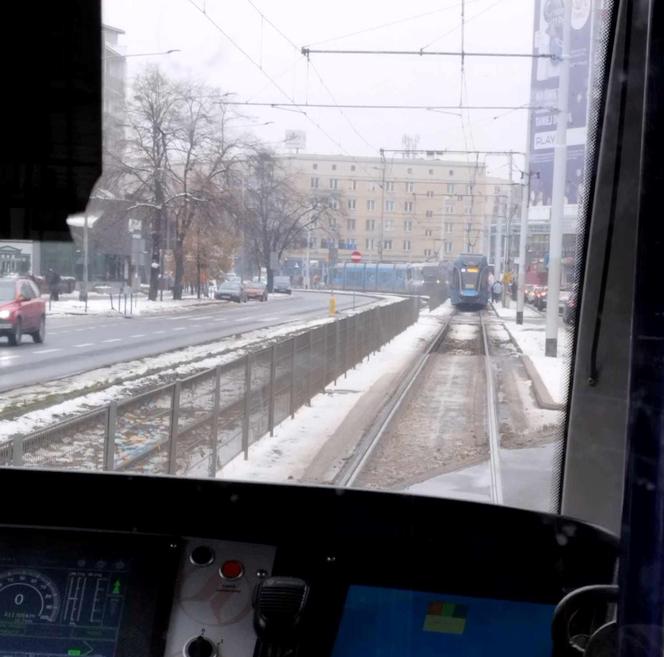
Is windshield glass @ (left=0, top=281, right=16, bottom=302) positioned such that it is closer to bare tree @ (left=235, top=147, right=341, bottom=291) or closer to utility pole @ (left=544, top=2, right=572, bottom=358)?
bare tree @ (left=235, top=147, right=341, bottom=291)

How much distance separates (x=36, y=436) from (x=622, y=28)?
2.07 metres

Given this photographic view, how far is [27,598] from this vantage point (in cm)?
256

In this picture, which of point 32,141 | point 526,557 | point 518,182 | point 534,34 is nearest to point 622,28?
point 534,34

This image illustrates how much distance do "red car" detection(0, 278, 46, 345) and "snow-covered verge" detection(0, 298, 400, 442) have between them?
219 mm

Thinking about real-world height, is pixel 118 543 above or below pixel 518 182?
below

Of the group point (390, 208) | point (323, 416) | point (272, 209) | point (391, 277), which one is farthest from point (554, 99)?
point (323, 416)

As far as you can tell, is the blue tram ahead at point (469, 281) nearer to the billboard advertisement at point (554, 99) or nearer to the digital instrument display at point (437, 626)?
the billboard advertisement at point (554, 99)

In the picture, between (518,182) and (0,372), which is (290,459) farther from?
(518,182)

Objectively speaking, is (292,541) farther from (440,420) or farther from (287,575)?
(440,420)

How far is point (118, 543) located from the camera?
2.63m

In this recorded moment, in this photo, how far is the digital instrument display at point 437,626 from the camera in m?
2.38

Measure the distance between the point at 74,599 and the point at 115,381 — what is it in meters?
0.95

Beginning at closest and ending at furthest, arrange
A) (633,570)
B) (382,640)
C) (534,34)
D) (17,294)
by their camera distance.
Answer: (633,570)
(382,640)
(17,294)
(534,34)

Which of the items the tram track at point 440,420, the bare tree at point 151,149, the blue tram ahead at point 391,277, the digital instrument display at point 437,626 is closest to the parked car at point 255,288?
the blue tram ahead at point 391,277
